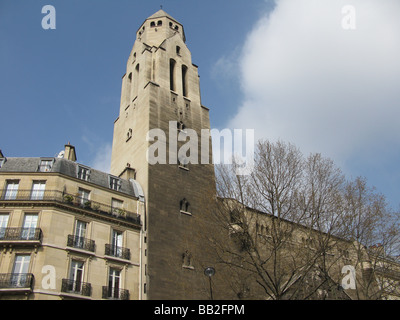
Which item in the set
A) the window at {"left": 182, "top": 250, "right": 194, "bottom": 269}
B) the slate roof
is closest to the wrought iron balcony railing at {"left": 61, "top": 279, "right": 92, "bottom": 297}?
the window at {"left": 182, "top": 250, "right": 194, "bottom": 269}

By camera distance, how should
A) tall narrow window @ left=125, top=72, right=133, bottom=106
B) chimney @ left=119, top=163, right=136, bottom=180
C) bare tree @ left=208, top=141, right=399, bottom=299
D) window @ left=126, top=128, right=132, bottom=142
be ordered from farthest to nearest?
1. tall narrow window @ left=125, top=72, right=133, bottom=106
2. window @ left=126, top=128, right=132, bottom=142
3. chimney @ left=119, top=163, right=136, bottom=180
4. bare tree @ left=208, top=141, right=399, bottom=299

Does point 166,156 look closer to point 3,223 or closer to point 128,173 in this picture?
point 128,173

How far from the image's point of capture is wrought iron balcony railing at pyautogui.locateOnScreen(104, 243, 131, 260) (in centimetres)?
2662

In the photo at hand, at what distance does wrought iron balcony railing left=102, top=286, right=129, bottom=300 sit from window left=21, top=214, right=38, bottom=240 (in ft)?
17.4

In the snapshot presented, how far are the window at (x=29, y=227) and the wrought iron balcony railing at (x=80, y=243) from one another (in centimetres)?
209

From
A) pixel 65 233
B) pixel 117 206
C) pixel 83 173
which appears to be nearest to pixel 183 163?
pixel 117 206

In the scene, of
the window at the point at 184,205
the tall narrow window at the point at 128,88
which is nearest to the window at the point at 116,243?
the window at the point at 184,205

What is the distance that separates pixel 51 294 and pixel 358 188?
1910cm

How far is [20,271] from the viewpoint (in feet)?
76.3

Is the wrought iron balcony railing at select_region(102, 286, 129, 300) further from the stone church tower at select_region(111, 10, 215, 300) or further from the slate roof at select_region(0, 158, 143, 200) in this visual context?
the slate roof at select_region(0, 158, 143, 200)

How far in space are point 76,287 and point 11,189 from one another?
7732mm

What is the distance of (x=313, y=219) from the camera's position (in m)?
22.6

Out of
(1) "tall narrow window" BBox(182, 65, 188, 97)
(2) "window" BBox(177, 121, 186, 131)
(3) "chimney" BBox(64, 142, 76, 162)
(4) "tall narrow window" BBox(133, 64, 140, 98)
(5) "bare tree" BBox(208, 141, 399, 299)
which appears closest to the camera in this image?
(5) "bare tree" BBox(208, 141, 399, 299)

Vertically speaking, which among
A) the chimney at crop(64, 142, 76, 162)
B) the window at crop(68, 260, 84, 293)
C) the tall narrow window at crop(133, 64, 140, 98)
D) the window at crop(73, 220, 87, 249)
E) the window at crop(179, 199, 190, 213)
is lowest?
the window at crop(68, 260, 84, 293)
